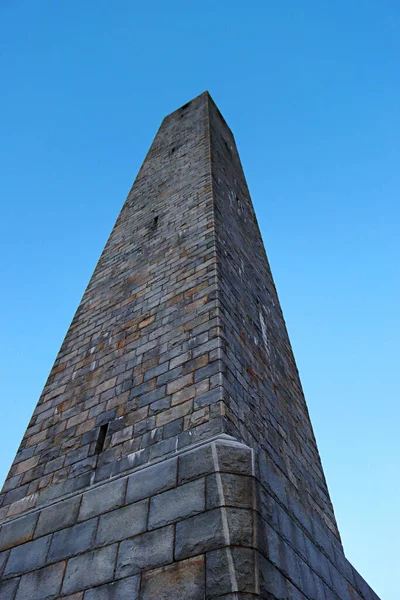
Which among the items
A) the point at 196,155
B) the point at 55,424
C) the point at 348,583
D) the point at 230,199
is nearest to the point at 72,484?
the point at 55,424

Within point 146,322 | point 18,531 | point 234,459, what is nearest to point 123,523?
point 234,459

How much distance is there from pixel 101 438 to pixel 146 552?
1664 mm

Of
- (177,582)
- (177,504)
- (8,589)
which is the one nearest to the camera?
(177,582)

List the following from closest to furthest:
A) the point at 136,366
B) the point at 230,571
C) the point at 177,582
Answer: the point at 230,571 < the point at 177,582 < the point at 136,366

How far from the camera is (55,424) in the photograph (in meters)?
5.49

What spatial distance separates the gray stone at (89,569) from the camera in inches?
132

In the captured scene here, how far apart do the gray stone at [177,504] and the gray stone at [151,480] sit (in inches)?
3.0

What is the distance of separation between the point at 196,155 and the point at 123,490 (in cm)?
757

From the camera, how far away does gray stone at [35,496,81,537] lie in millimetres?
3938

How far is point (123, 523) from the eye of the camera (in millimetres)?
3541

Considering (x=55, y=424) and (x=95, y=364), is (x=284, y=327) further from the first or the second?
(x=55, y=424)

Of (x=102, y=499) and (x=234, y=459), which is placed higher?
(x=234, y=459)

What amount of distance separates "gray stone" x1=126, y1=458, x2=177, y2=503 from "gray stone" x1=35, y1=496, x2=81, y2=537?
0.58 meters

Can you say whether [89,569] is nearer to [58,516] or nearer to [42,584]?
[42,584]
